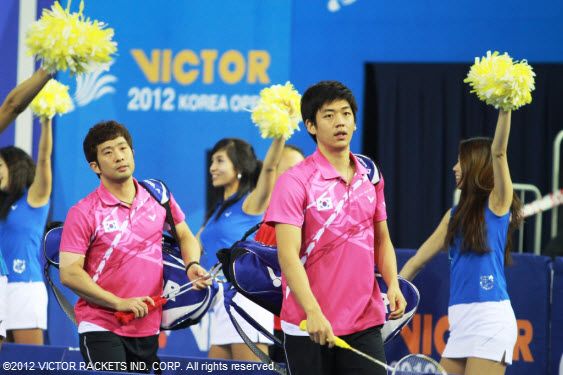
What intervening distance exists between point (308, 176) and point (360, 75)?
20.4 feet

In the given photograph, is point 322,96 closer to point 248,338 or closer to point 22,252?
point 248,338

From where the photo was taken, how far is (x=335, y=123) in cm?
422

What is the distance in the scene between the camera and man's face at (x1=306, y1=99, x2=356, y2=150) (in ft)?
13.9

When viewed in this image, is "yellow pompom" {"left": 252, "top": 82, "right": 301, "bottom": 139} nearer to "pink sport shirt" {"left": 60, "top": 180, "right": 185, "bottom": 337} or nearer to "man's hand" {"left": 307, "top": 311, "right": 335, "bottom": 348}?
"pink sport shirt" {"left": 60, "top": 180, "right": 185, "bottom": 337}

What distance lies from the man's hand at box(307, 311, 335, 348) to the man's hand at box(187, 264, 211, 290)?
4.02 ft

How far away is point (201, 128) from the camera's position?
10164 mm

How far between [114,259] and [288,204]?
120cm

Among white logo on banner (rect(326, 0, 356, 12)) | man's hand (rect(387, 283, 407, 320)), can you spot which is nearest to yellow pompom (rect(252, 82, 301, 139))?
man's hand (rect(387, 283, 407, 320))

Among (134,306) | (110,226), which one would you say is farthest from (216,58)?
(134,306)

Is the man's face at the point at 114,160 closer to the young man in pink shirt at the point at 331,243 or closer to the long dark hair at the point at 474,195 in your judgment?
the young man in pink shirt at the point at 331,243

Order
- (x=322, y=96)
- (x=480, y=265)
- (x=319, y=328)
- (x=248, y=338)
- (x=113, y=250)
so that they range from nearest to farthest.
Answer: (x=319, y=328)
(x=322, y=96)
(x=113, y=250)
(x=248, y=338)
(x=480, y=265)

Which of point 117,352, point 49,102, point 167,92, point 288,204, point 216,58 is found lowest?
point 117,352

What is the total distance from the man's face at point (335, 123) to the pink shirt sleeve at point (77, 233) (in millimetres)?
1317

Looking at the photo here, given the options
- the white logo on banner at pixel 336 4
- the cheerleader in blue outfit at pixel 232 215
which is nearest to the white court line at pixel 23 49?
the white logo on banner at pixel 336 4
